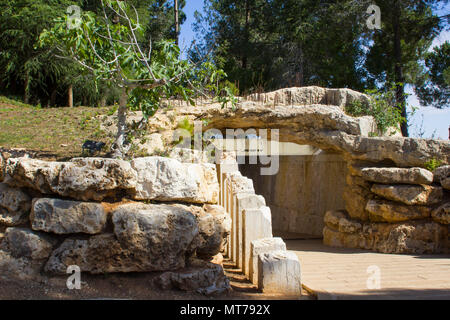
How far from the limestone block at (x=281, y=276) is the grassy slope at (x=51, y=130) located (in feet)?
11.6

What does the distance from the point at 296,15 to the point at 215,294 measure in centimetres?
1447

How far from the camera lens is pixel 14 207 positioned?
158 inches

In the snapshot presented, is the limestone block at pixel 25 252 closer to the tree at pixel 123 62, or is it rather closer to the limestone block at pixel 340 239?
the tree at pixel 123 62

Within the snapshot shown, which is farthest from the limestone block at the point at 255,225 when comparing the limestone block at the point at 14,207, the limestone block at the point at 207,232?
the limestone block at the point at 14,207

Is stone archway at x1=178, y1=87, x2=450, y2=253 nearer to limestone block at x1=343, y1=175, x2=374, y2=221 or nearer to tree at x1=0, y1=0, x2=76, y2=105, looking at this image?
limestone block at x1=343, y1=175, x2=374, y2=221

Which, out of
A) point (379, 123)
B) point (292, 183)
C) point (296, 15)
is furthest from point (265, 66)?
point (379, 123)

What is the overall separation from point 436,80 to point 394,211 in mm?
9467

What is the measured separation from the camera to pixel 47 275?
12.2ft

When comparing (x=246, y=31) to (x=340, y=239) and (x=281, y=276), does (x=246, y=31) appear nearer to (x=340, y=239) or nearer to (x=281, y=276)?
(x=340, y=239)

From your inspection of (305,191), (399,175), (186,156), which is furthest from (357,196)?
(186,156)

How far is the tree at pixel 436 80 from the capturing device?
1439cm

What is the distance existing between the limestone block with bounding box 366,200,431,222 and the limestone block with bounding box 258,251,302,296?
459 centimetres

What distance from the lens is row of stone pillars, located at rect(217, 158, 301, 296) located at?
403 cm
